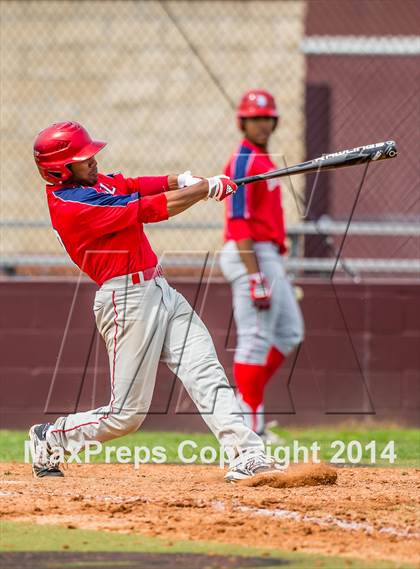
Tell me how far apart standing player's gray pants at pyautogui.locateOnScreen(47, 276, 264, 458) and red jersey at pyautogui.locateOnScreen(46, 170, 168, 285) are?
0.36ft

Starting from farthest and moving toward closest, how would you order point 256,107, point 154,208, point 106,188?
point 256,107 → point 106,188 → point 154,208

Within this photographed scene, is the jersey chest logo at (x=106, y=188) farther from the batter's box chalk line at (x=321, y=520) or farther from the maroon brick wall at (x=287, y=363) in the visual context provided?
the maroon brick wall at (x=287, y=363)

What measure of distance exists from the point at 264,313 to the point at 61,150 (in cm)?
300

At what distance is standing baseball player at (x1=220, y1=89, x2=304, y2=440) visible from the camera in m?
9.20

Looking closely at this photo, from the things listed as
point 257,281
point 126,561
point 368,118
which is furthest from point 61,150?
point 368,118

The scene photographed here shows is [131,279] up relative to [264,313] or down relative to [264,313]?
down

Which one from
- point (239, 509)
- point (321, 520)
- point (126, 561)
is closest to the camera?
point (126, 561)

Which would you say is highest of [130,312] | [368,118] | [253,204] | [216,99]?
[216,99]

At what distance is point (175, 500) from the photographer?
6.11m

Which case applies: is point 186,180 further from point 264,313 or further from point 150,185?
point 264,313

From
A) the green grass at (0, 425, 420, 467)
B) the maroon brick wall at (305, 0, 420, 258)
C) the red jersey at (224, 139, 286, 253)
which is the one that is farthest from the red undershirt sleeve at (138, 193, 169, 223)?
the maroon brick wall at (305, 0, 420, 258)

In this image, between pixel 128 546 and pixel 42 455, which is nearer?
pixel 128 546

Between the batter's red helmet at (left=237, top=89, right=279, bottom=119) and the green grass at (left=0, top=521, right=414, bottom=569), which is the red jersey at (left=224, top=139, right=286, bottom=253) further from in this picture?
the green grass at (left=0, top=521, right=414, bottom=569)

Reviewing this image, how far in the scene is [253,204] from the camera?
30.6 ft
